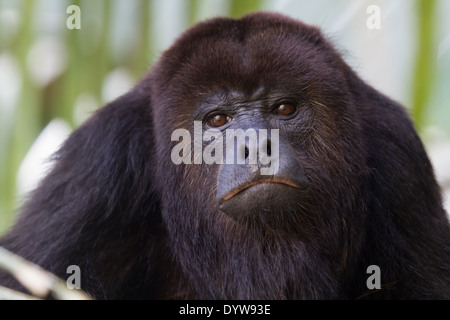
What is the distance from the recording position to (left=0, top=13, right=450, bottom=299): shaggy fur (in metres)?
2.78

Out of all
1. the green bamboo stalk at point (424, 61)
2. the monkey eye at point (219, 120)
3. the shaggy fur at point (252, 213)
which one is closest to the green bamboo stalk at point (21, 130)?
the shaggy fur at point (252, 213)

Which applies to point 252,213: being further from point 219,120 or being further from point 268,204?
point 219,120

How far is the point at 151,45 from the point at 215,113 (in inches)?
66.4

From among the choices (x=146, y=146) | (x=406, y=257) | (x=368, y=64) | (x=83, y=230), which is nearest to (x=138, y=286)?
(x=83, y=230)

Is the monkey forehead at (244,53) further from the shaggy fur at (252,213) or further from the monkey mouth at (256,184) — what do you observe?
the monkey mouth at (256,184)

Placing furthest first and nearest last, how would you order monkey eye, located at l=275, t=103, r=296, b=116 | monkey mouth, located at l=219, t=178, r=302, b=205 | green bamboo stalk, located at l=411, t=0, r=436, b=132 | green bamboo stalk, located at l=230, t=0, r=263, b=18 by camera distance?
green bamboo stalk, located at l=230, t=0, r=263, b=18
green bamboo stalk, located at l=411, t=0, r=436, b=132
monkey eye, located at l=275, t=103, r=296, b=116
monkey mouth, located at l=219, t=178, r=302, b=205

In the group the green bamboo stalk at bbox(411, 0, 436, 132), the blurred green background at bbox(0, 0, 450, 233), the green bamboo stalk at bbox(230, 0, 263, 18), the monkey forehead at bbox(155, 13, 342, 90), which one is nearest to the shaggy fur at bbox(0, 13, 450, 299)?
the monkey forehead at bbox(155, 13, 342, 90)

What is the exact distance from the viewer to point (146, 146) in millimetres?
3117

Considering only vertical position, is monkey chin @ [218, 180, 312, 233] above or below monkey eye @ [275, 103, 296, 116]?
below

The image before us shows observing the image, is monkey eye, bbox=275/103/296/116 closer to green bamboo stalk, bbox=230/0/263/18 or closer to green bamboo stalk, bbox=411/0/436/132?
green bamboo stalk, bbox=411/0/436/132

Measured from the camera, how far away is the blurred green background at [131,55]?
3.77m

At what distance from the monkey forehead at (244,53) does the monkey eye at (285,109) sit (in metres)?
0.12

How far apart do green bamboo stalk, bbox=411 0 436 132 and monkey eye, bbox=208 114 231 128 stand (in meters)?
1.39

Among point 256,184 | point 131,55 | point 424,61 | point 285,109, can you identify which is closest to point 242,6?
point 131,55
